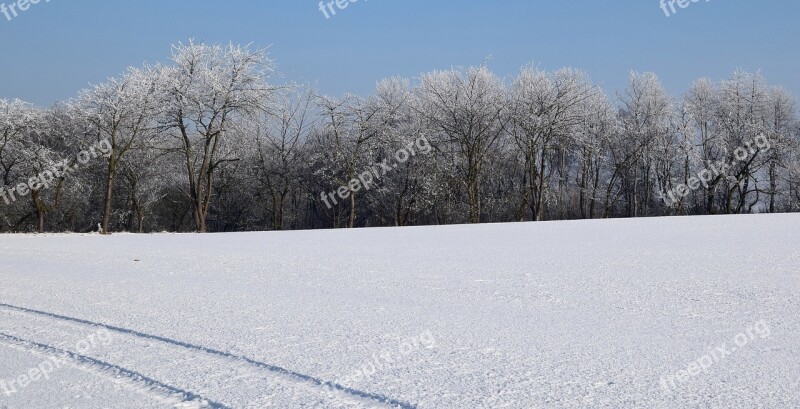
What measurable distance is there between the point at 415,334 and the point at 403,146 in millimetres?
35569

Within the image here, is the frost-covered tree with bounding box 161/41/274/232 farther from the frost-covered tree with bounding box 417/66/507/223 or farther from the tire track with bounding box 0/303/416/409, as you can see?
the tire track with bounding box 0/303/416/409

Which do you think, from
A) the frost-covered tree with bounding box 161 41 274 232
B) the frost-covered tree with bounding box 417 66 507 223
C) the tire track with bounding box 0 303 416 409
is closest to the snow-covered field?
the tire track with bounding box 0 303 416 409

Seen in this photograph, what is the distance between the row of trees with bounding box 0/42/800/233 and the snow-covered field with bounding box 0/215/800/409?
22.8 meters

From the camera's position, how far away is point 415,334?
554 cm

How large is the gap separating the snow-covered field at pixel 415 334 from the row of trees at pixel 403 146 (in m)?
22.8

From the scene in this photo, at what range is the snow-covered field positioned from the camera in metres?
3.99

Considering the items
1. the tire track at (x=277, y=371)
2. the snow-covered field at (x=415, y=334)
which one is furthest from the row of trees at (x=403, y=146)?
the tire track at (x=277, y=371)

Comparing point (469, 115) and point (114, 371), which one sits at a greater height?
point (469, 115)

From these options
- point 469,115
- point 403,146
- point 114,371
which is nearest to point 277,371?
point 114,371

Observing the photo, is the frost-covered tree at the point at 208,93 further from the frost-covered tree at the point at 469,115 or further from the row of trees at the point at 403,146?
the frost-covered tree at the point at 469,115

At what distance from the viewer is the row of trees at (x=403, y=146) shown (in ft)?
105

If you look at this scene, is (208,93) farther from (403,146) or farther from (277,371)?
(277,371)

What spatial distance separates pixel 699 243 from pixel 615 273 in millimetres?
5542

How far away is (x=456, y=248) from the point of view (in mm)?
14039
